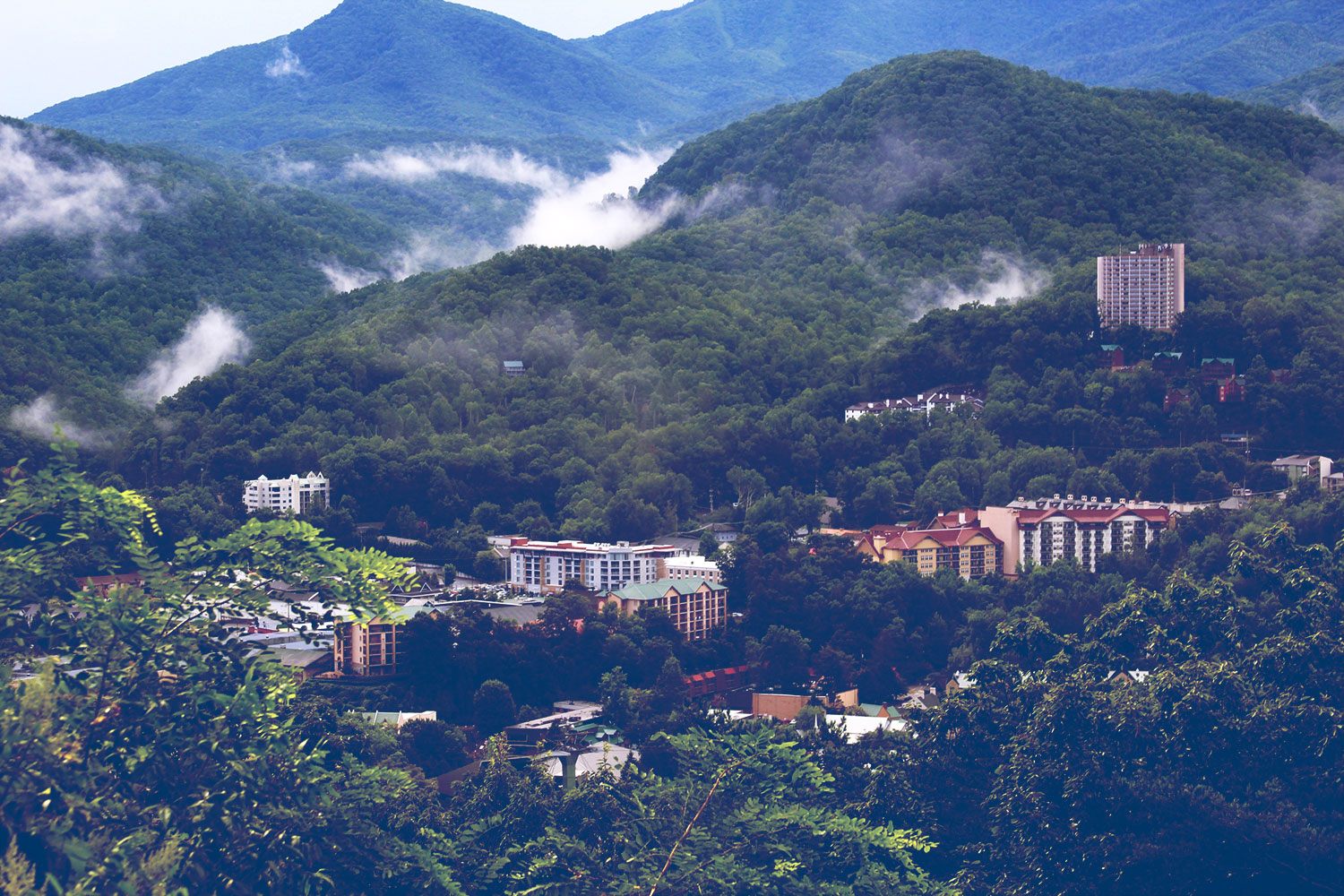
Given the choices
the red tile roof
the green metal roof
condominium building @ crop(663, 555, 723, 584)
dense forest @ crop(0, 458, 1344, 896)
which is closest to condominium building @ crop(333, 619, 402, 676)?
dense forest @ crop(0, 458, 1344, 896)

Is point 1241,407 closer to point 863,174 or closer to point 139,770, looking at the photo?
point 863,174

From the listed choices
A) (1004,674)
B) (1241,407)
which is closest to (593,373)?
(1241,407)

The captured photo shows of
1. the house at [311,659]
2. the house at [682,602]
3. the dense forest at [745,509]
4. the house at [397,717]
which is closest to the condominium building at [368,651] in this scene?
the house at [311,659]

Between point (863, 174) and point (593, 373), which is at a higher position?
point (863, 174)

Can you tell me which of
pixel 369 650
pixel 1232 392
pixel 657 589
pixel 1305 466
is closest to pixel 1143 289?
pixel 1232 392

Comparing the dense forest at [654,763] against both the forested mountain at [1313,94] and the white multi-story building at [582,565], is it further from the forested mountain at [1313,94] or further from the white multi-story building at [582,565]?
the forested mountain at [1313,94]
